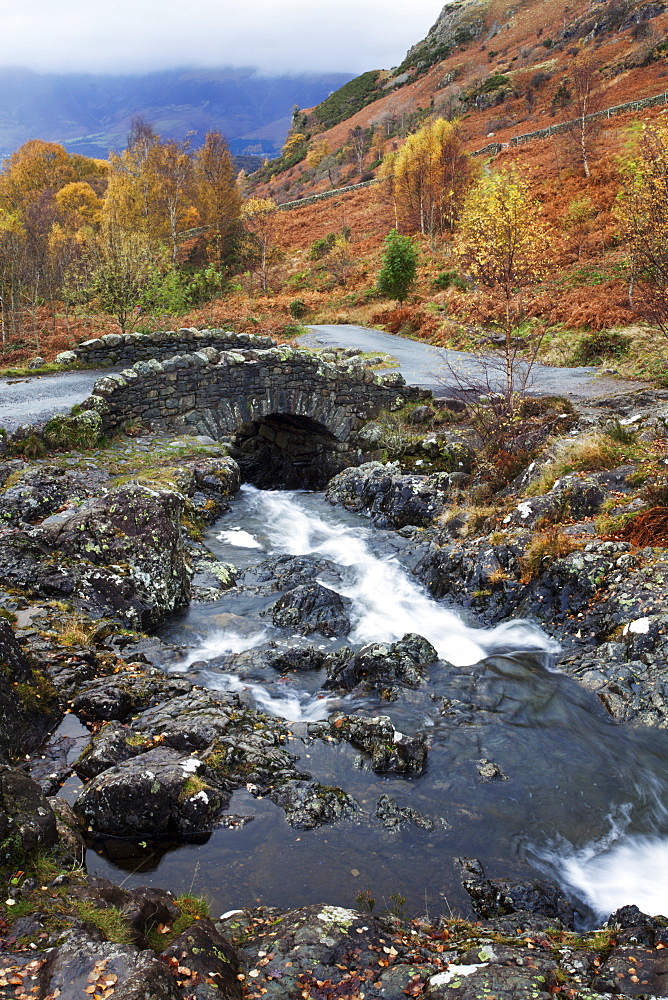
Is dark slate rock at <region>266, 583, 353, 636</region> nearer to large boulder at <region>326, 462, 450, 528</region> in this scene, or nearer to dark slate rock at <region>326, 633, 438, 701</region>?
dark slate rock at <region>326, 633, 438, 701</region>

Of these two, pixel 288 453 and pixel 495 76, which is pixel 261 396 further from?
pixel 495 76

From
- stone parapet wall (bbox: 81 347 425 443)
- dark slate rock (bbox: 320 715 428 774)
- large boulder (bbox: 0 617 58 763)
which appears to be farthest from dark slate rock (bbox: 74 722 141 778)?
stone parapet wall (bbox: 81 347 425 443)

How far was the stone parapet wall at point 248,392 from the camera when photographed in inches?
601

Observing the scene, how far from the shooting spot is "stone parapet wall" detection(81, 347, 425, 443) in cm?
1527

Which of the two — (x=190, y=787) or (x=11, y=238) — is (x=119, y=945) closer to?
(x=190, y=787)

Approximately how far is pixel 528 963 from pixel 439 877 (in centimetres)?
143

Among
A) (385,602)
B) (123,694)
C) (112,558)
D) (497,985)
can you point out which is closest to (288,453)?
(385,602)

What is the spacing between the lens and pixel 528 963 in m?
3.44

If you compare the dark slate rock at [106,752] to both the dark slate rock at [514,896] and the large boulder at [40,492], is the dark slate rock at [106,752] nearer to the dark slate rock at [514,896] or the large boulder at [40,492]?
the dark slate rock at [514,896]

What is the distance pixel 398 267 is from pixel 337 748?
98.6 ft

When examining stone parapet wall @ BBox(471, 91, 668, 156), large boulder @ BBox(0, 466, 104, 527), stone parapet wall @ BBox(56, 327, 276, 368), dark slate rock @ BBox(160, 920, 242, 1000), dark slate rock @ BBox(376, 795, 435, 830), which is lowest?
dark slate rock @ BBox(376, 795, 435, 830)

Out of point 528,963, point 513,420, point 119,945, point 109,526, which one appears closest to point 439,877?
point 528,963

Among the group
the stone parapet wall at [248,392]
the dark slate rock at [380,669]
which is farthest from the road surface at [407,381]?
the dark slate rock at [380,669]

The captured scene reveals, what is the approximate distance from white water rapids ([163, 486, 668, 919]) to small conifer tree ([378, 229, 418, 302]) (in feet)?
78.1
